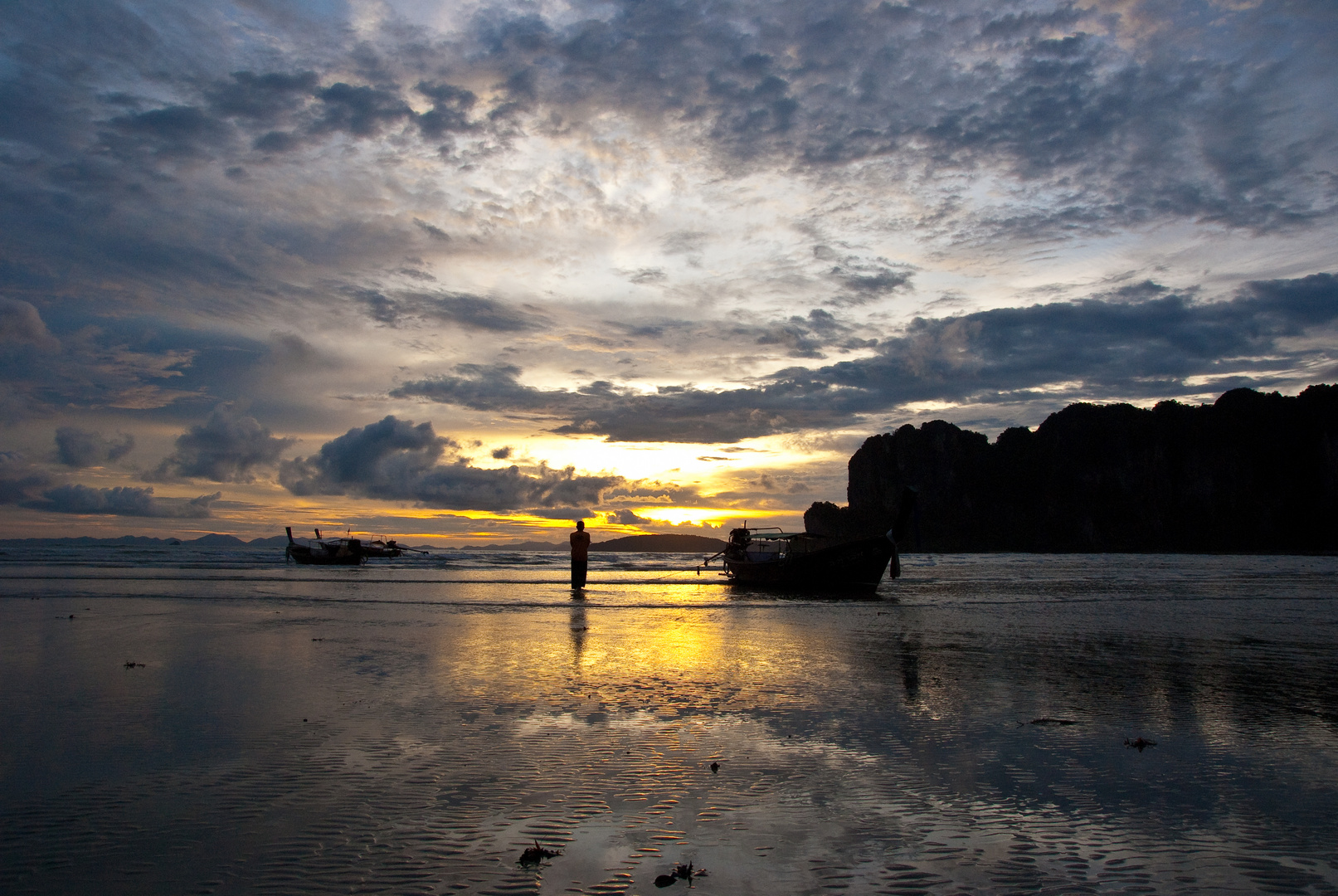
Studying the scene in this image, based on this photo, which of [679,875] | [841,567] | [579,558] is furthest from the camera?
[841,567]

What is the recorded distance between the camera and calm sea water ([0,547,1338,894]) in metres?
4.90

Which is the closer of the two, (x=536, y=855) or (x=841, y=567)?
(x=536, y=855)

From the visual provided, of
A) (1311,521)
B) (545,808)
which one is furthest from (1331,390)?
(545,808)

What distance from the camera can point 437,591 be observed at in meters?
34.1

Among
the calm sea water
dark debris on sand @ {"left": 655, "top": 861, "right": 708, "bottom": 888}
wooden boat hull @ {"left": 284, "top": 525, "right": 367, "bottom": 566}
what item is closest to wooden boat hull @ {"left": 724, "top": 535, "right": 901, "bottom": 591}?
the calm sea water

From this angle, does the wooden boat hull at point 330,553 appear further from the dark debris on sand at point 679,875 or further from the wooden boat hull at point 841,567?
the dark debris on sand at point 679,875

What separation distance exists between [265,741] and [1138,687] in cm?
1190

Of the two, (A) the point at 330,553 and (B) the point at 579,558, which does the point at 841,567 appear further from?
(A) the point at 330,553

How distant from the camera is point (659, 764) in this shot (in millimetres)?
7184

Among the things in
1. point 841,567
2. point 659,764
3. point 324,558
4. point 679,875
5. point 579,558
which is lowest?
point 324,558

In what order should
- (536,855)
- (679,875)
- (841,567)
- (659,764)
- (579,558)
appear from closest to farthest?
(679,875) < (536,855) < (659,764) < (579,558) < (841,567)

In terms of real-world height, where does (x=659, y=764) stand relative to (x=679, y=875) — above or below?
below

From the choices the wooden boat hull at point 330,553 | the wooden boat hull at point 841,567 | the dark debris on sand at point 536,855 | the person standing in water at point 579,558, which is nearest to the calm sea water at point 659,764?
the dark debris on sand at point 536,855

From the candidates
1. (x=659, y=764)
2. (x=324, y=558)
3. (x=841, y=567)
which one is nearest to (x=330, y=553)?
(x=324, y=558)
